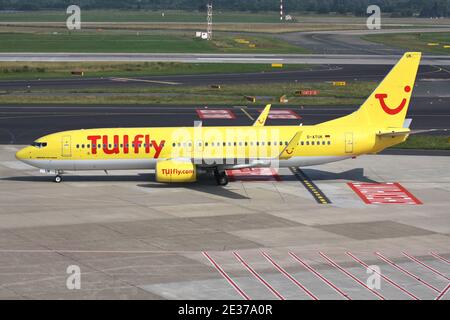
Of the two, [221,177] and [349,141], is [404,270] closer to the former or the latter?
[349,141]

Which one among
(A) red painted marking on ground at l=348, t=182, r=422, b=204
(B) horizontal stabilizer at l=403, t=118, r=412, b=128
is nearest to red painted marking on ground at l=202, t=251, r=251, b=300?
(A) red painted marking on ground at l=348, t=182, r=422, b=204

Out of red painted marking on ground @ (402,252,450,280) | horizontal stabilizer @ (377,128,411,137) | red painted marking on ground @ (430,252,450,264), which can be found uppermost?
horizontal stabilizer @ (377,128,411,137)

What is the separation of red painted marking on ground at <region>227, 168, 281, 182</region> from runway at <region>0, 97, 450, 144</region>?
70.5 feet

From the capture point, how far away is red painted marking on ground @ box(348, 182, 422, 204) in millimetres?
60969

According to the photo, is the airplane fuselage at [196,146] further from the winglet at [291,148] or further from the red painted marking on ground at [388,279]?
the red painted marking on ground at [388,279]

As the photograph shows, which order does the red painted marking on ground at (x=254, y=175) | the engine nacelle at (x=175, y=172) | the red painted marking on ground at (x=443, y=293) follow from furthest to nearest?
the red painted marking on ground at (x=254, y=175), the engine nacelle at (x=175, y=172), the red painted marking on ground at (x=443, y=293)

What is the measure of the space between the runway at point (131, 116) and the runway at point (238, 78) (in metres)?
20.5

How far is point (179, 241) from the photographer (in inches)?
1956

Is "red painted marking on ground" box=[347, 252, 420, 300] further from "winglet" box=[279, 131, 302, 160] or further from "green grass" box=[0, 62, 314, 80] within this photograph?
"green grass" box=[0, 62, 314, 80]

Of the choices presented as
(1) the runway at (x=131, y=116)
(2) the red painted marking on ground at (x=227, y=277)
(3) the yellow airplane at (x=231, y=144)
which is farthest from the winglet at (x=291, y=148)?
(1) the runway at (x=131, y=116)

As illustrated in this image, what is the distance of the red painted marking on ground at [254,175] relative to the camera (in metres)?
68.8

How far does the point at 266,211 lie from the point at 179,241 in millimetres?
9611
